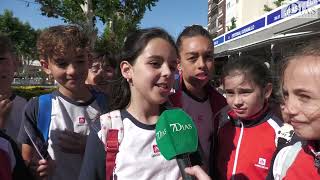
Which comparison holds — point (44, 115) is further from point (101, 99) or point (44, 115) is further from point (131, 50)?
point (131, 50)

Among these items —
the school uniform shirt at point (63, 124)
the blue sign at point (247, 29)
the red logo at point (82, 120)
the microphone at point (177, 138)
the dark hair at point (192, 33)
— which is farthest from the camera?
the blue sign at point (247, 29)

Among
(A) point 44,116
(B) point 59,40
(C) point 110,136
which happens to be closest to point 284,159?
(C) point 110,136

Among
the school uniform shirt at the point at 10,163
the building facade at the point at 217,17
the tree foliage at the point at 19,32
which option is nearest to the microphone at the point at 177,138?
the school uniform shirt at the point at 10,163

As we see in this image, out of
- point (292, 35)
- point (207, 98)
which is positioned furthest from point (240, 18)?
point (207, 98)

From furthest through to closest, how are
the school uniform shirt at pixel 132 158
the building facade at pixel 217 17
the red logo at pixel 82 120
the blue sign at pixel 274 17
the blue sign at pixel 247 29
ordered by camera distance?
the building facade at pixel 217 17 < the blue sign at pixel 247 29 < the blue sign at pixel 274 17 < the red logo at pixel 82 120 < the school uniform shirt at pixel 132 158

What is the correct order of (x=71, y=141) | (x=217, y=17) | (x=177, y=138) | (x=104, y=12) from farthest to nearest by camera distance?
(x=217, y=17) → (x=104, y=12) → (x=71, y=141) → (x=177, y=138)

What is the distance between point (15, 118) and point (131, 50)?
1.08 meters

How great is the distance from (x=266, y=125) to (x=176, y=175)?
A: 807 mm

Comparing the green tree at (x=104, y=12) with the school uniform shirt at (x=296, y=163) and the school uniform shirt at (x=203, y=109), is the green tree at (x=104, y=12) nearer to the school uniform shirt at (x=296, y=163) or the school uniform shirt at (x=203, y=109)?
the school uniform shirt at (x=203, y=109)

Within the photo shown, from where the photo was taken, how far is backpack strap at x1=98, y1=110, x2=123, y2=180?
5.54ft

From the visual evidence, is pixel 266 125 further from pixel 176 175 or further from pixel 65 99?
pixel 65 99

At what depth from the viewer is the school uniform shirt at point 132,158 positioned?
66.1 inches

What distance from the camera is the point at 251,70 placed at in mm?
2457

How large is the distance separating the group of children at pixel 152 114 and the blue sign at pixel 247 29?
13.6 meters
